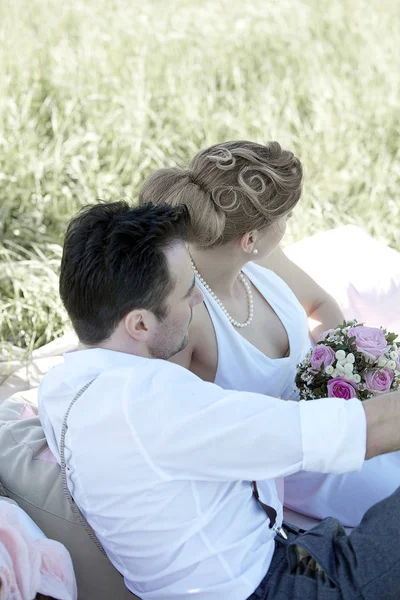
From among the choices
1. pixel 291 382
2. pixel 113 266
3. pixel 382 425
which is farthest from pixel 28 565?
pixel 291 382

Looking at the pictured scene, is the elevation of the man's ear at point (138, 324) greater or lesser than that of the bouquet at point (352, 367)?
greater

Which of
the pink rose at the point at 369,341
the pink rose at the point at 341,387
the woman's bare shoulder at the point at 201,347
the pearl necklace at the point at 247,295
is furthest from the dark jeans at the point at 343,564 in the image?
the pearl necklace at the point at 247,295

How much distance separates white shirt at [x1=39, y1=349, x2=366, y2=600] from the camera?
1.83 meters

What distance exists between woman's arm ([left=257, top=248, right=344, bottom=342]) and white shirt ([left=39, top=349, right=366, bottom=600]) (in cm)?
149

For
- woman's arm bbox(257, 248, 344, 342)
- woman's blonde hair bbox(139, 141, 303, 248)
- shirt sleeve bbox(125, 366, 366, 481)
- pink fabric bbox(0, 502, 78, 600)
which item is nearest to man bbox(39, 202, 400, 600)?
shirt sleeve bbox(125, 366, 366, 481)

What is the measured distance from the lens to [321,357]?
2.81 m

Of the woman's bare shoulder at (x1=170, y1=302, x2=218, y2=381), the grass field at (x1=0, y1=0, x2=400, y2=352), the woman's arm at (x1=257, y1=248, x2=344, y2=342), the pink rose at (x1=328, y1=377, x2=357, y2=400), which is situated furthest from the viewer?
the grass field at (x1=0, y1=0, x2=400, y2=352)

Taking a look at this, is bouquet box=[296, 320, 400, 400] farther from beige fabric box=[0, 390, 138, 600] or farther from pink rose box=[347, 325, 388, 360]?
beige fabric box=[0, 390, 138, 600]

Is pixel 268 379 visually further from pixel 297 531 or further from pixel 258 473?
pixel 258 473

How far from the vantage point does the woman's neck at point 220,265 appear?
9.48 feet

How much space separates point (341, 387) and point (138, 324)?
1.01 metres

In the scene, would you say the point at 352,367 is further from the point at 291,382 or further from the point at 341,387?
the point at 291,382

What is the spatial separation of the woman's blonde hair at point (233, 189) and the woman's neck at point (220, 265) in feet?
0.16

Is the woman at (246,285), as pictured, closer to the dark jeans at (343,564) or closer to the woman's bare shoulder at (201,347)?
the woman's bare shoulder at (201,347)
